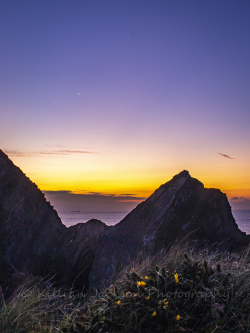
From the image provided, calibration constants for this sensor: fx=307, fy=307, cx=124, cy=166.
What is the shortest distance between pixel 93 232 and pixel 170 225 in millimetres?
2664

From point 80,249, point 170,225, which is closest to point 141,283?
point 170,225

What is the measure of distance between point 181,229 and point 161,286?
423cm

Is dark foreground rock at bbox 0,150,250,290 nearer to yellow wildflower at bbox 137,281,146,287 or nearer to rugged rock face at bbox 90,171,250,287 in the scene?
rugged rock face at bbox 90,171,250,287

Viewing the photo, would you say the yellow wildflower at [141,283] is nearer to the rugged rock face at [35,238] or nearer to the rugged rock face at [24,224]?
the rugged rock face at [35,238]

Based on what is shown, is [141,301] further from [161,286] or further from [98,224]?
[98,224]

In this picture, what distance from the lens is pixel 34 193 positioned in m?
9.94

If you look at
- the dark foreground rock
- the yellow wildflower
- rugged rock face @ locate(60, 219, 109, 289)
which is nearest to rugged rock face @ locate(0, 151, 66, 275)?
the dark foreground rock

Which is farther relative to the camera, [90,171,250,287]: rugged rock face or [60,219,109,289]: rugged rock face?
[60,219,109,289]: rugged rock face

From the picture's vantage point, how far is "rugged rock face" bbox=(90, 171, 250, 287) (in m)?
8.75

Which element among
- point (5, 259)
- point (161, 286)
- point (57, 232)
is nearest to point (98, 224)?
point (57, 232)

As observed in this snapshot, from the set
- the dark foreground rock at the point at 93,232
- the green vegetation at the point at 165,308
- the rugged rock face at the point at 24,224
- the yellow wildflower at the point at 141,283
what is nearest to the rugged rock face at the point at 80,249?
the dark foreground rock at the point at 93,232

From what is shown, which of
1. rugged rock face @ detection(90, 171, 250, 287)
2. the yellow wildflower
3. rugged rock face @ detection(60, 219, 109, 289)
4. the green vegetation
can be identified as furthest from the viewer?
rugged rock face @ detection(60, 219, 109, 289)

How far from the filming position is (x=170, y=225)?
357 inches

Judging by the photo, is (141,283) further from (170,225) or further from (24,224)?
(24,224)
